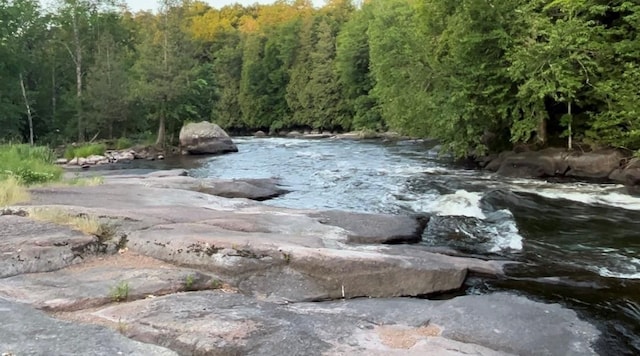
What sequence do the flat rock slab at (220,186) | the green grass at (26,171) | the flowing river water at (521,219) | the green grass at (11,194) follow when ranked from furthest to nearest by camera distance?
the flat rock slab at (220,186) → the green grass at (26,171) → the green grass at (11,194) → the flowing river water at (521,219)

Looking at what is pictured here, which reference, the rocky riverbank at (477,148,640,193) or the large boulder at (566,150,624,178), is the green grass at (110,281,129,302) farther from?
the large boulder at (566,150,624,178)

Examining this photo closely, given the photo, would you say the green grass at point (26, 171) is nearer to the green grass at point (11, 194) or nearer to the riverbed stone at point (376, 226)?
the green grass at point (11, 194)

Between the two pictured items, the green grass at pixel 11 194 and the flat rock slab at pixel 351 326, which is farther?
the green grass at pixel 11 194

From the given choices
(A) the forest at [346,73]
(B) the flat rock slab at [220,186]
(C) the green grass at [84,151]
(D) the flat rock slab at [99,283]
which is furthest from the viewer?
(C) the green grass at [84,151]

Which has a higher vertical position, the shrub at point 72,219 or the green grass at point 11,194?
the green grass at point 11,194

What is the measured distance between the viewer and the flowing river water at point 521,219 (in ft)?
27.4

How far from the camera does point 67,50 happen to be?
43438mm

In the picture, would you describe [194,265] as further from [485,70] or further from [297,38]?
[297,38]

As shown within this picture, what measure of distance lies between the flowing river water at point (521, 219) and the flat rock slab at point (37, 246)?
17.8 feet

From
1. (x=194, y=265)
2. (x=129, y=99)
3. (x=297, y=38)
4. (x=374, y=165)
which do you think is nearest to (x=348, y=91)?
(x=297, y=38)

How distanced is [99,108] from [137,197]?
2906 cm

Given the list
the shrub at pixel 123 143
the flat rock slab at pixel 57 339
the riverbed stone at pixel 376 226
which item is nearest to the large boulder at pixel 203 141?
the shrub at pixel 123 143

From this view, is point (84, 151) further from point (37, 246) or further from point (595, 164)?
point (37, 246)

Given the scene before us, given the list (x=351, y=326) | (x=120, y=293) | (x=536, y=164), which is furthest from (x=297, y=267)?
(x=536, y=164)
